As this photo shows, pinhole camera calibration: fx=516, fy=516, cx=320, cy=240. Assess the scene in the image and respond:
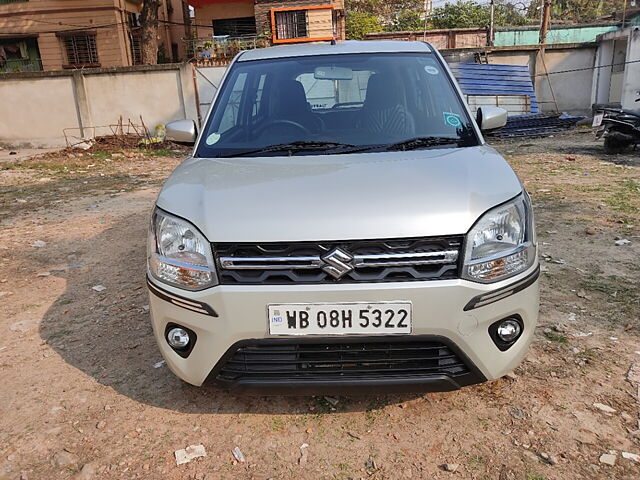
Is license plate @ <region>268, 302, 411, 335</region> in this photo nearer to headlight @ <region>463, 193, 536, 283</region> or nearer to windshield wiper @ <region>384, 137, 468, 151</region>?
headlight @ <region>463, 193, 536, 283</region>

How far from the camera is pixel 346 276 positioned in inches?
79.0

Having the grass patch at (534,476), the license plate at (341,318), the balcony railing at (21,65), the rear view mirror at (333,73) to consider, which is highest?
the balcony railing at (21,65)

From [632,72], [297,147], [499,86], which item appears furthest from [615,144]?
[297,147]

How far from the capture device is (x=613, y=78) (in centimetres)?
1471

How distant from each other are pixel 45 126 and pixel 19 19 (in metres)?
10.6

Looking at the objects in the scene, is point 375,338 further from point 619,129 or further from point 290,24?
point 290,24

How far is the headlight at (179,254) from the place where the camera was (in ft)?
6.82

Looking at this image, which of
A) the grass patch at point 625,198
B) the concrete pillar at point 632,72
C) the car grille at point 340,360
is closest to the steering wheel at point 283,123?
the car grille at point 340,360

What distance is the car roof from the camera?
10.9 feet

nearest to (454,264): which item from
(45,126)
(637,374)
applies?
(637,374)

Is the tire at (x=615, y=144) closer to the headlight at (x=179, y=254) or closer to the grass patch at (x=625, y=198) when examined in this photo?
the grass patch at (x=625, y=198)

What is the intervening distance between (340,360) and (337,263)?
1.34 ft

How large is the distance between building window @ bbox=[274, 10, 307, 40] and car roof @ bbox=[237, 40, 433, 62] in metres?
20.4

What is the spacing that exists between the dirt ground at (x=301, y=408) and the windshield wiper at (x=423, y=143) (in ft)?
4.10
